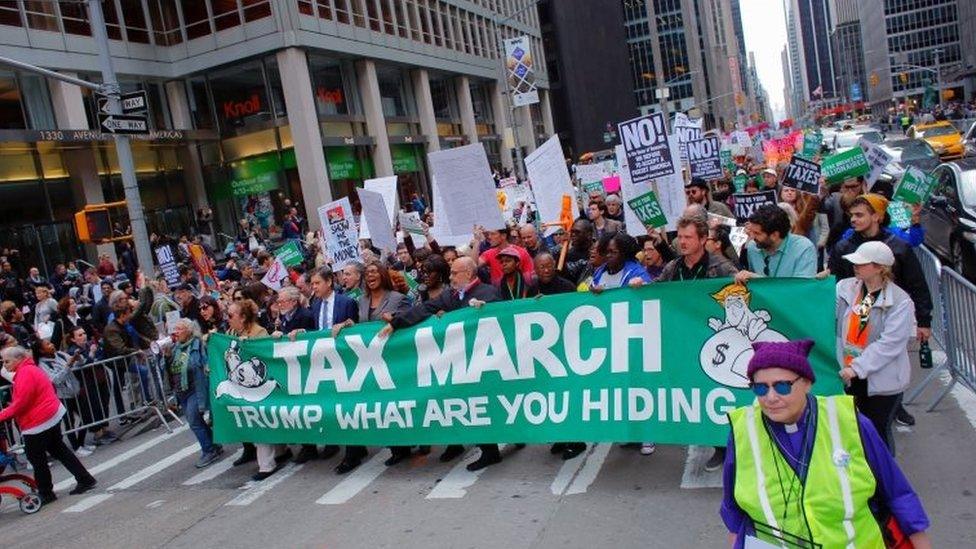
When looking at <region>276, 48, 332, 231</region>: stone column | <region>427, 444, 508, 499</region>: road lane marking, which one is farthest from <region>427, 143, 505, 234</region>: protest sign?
<region>276, 48, 332, 231</region>: stone column

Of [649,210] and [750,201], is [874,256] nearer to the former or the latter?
[649,210]

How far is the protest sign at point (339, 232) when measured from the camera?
12.1 m

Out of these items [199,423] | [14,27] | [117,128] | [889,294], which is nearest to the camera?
[889,294]

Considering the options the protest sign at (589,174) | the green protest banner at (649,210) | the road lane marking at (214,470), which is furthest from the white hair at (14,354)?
the protest sign at (589,174)

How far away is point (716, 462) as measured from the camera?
6.35 m

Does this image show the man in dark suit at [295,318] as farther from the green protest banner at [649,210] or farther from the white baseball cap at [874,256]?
the white baseball cap at [874,256]

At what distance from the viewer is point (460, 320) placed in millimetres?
7062

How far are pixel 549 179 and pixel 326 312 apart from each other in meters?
4.46

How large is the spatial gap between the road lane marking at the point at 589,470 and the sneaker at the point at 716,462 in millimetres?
852

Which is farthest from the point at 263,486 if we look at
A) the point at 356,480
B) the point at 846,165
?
the point at 846,165

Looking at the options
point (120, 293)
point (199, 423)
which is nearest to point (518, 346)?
point (199, 423)

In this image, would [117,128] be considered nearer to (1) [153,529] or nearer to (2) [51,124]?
(1) [153,529]

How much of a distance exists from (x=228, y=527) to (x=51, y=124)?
83.2ft

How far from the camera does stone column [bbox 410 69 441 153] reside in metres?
43.9
